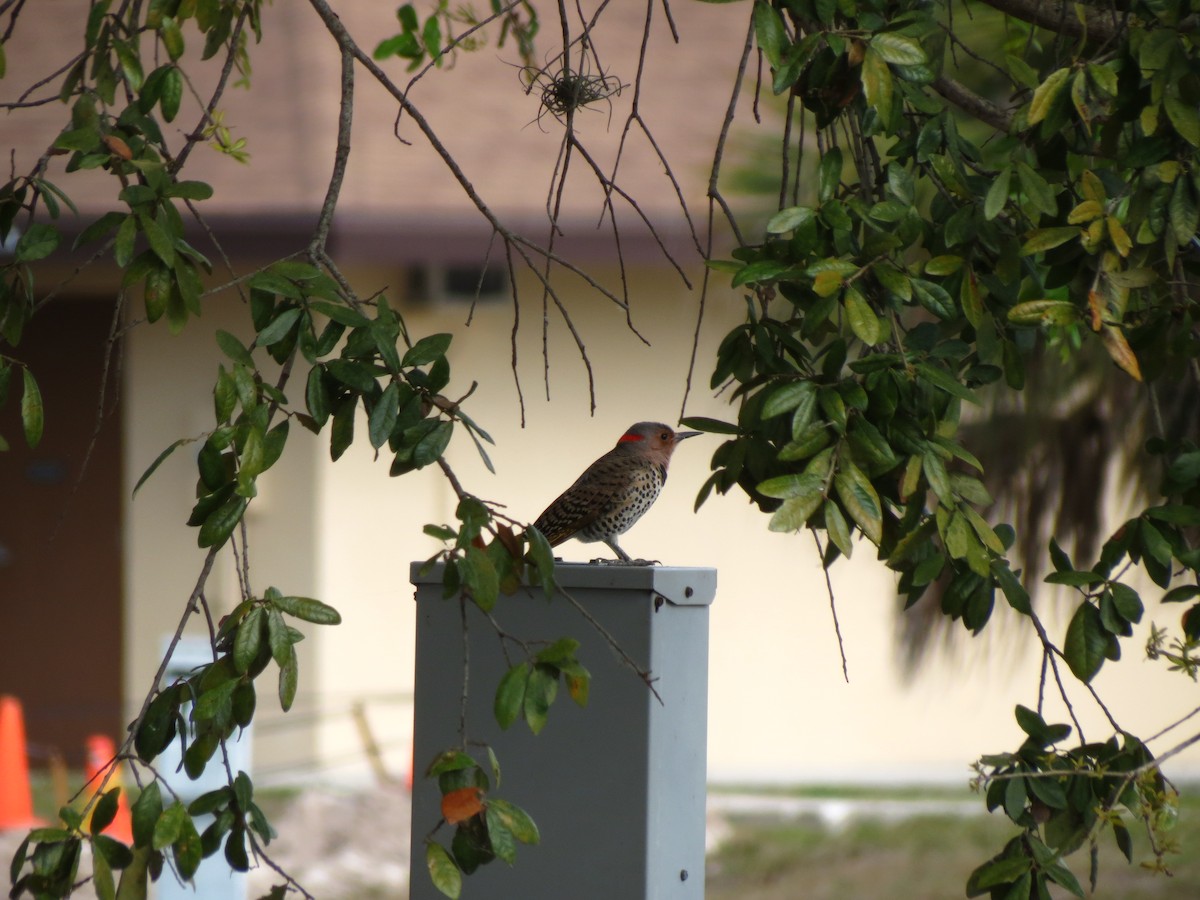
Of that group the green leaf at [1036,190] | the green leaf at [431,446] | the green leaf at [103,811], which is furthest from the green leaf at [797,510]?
the green leaf at [103,811]

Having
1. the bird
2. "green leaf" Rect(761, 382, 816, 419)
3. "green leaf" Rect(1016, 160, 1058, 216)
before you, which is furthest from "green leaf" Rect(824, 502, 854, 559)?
the bird

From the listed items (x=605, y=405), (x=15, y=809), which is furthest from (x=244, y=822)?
(x=605, y=405)

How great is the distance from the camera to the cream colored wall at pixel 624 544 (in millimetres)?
10742

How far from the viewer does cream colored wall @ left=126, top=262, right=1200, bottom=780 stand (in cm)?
1074

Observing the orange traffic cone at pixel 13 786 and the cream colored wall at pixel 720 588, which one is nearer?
the orange traffic cone at pixel 13 786

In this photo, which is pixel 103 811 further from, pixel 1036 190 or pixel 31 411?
pixel 1036 190

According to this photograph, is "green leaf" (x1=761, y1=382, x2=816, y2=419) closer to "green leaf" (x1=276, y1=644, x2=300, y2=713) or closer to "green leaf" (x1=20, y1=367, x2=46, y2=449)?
"green leaf" (x1=276, y1=644, x2=300, y2=713)

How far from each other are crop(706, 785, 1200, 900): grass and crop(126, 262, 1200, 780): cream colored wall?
1.06 metres

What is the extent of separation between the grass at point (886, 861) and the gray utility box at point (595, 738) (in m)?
6.05

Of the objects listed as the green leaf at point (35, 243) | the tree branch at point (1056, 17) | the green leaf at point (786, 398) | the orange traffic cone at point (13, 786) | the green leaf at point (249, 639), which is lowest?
the orange traffic cone at point (13, 786)

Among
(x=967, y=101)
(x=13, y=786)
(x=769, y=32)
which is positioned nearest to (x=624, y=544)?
(x=13, y=786)

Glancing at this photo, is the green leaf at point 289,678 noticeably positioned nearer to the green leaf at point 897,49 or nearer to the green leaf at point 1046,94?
the green leaf at point 897,49

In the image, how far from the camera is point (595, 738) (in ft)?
9.02

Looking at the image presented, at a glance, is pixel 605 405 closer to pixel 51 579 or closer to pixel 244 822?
pixel 51 579
